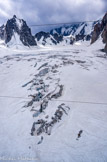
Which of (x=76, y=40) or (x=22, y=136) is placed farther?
(x=76, y=40)

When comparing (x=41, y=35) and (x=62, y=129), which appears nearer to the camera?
(x=62, y=129)

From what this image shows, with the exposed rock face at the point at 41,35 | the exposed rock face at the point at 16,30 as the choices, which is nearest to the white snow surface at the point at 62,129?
the exposed rock face at the point at 16,30

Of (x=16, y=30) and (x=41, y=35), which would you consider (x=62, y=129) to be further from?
(x=41, y=35)

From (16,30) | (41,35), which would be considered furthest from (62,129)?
(41,35)

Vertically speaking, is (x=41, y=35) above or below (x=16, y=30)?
above

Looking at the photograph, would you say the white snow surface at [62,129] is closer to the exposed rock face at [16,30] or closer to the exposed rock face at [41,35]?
the exposed rock face at [16,30]

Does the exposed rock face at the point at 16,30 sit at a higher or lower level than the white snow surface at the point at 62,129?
higher

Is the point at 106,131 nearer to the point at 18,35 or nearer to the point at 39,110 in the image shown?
the point at 39,110

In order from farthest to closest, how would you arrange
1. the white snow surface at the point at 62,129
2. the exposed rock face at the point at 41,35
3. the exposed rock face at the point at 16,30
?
the exposed rock face at the point at 41,35, the exposed rock face at the point at 16,30, the white snow surface at the point at 62,129

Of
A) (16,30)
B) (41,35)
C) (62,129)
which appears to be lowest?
(62,129)

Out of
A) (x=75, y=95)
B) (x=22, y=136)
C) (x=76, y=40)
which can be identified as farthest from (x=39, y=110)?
(x=76, y=40)

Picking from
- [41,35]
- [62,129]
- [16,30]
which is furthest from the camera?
[41,35]
